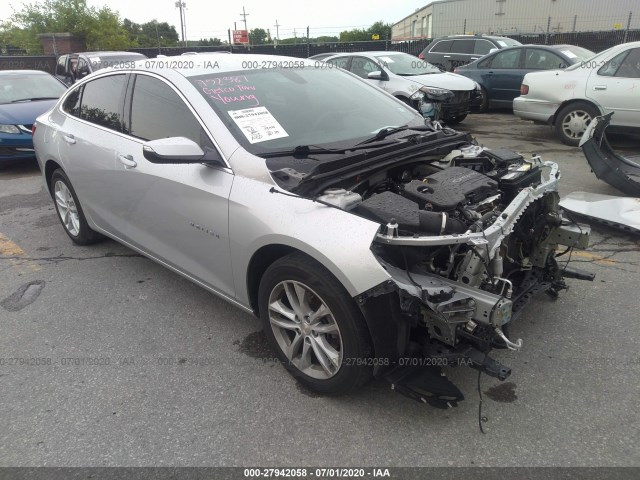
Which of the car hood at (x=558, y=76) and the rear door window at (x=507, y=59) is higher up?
the rear door window at (x=507, y=59)

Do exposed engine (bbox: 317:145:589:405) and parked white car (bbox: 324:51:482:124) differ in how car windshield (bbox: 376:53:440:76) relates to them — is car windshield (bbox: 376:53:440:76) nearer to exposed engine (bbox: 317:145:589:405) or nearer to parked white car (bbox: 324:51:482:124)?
parked white car (bbox: 324:51:482:124)

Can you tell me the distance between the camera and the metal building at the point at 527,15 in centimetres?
3469

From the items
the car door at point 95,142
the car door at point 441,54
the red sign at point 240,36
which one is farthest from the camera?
the red sign at point 240,36

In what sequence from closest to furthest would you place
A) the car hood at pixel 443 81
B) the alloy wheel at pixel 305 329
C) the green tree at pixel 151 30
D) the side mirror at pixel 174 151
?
the alloy wheel at pixel 305 329 < the side mirror at pixel 174 151 < the car hood at pixel 443 81 < the green tree at pixel 151 30

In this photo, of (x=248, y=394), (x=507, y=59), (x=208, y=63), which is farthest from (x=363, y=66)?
(x=248, y=394)

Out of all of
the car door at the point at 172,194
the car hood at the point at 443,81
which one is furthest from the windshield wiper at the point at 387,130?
the car hood at the point at 443,81

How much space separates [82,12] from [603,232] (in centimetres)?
3584

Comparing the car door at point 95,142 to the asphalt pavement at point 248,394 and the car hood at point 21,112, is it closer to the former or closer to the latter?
the asphalt pavement at point 248,394

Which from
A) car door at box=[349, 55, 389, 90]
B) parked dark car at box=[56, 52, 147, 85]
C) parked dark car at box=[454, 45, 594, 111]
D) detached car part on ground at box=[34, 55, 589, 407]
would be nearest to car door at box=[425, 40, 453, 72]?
parked dark car at box=[454, 45, 594, 111]

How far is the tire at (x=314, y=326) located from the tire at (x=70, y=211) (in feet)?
8.72

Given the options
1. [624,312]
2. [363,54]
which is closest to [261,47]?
[363,54]

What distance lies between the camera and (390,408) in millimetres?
2537

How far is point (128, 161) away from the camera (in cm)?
347

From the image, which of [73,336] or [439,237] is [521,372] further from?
[73,336]
